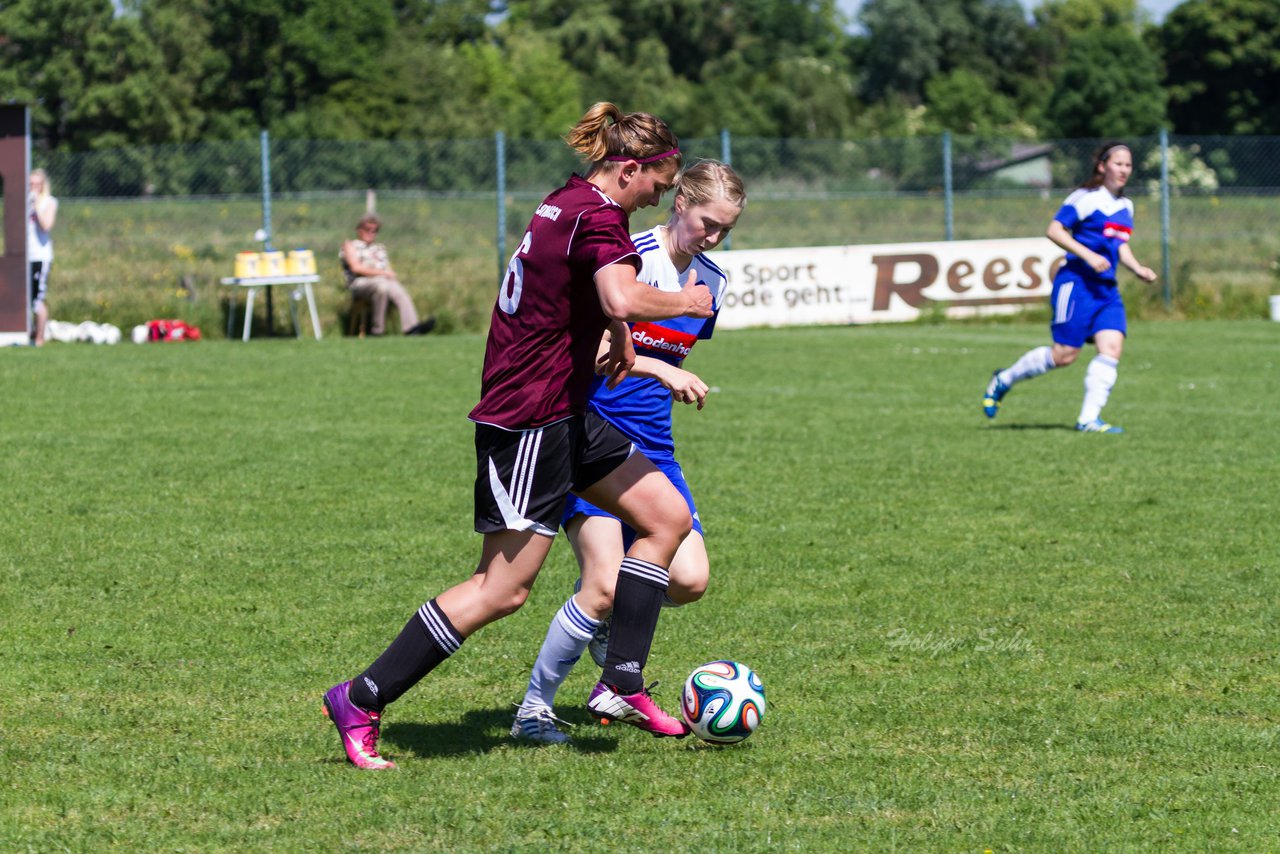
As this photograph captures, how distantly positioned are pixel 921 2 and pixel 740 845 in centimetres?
11694

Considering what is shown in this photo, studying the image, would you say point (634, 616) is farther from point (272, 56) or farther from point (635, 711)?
point (272, 56)

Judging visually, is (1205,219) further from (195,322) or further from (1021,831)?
(1021,831)

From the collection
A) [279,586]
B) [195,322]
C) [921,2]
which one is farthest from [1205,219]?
[921,2]

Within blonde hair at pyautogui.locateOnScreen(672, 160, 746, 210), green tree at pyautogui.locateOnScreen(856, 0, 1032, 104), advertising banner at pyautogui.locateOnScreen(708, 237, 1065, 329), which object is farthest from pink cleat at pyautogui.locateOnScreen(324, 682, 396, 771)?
green tree at pyautogui.locateOnScreen(856, 0, 1032, 104)

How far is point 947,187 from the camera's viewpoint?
25953 millimetres

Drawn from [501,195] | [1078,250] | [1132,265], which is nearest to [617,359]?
[1078,250]

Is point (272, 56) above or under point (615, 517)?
above

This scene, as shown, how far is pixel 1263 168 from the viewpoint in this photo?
2889 centimetres

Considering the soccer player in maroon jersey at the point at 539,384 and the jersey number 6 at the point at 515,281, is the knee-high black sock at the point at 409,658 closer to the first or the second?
the soccer player in maroon jersey at the point at 539,384

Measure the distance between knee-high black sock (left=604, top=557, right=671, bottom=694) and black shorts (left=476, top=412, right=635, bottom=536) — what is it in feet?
1.20

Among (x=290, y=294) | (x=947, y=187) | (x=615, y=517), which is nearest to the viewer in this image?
(x=615, y=517)

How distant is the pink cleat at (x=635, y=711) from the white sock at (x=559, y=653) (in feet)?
0.43

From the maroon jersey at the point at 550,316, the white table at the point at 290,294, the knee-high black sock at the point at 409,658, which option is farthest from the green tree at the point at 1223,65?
the knee-high black sock at the point at 409,658

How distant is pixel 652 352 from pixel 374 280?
1635 centimetres
